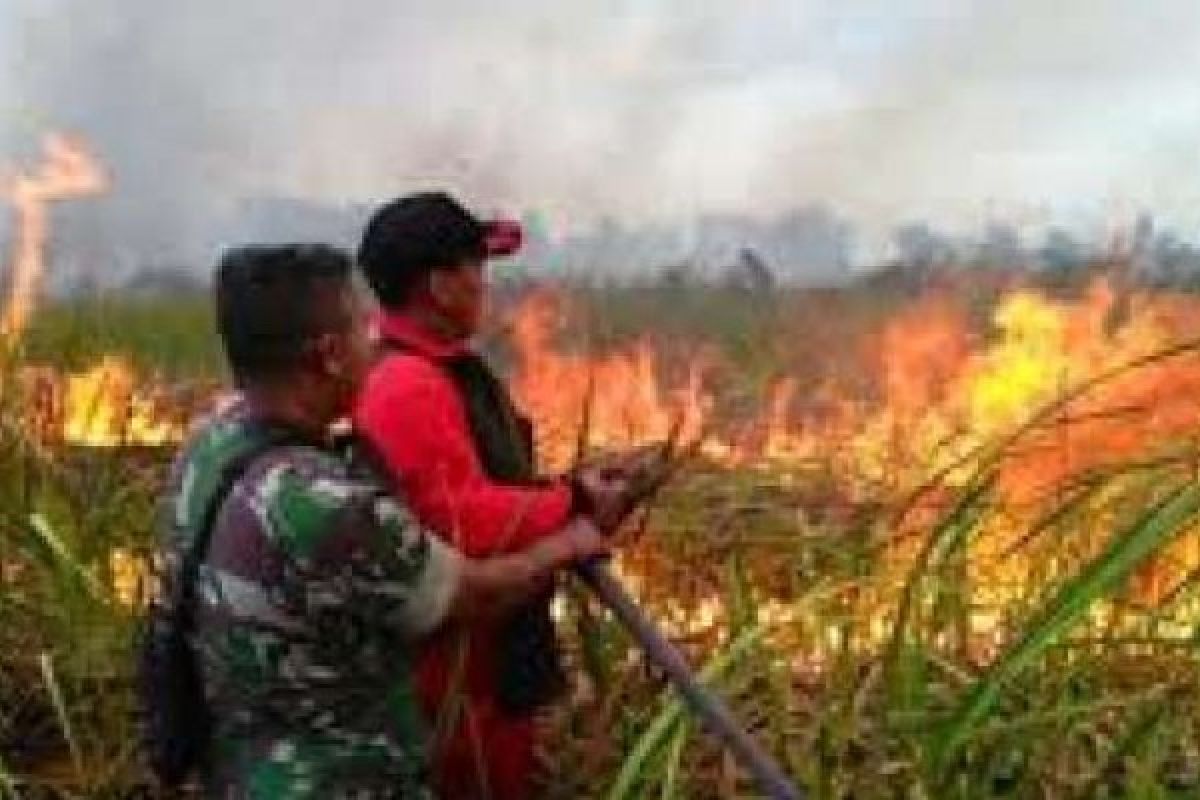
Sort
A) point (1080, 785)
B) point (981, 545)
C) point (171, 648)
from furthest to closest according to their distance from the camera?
point (981, 545)
point (171, 648)
point (1080, 785)

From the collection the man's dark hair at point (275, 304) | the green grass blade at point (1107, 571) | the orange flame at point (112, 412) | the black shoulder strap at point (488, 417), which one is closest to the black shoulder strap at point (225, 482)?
the man's dark hair at point (275, 304)

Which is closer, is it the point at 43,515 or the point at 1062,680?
the point at 1062,680

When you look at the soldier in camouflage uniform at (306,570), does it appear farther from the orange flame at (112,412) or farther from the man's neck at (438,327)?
the orange flame at (112,412)

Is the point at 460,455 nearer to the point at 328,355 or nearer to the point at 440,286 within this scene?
the point at 440,286

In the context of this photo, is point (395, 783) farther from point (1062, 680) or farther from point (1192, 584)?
point (1192, 584)

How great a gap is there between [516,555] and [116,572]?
2034mm

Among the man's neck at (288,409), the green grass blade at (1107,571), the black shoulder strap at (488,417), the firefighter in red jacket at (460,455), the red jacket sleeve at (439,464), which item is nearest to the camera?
the green grass blade at (1107,571)

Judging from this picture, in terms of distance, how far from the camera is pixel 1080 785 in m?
4.69

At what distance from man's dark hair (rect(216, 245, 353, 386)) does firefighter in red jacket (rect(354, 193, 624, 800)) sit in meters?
0.46

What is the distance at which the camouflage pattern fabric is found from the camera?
4.82 meters

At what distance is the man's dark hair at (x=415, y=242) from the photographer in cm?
586

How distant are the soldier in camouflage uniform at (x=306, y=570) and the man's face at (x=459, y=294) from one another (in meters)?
0.73

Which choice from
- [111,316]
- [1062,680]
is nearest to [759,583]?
[1062,680]

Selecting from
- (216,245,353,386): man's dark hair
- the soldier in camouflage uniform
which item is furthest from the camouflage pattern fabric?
(216,245,353,386): man's dark hair
